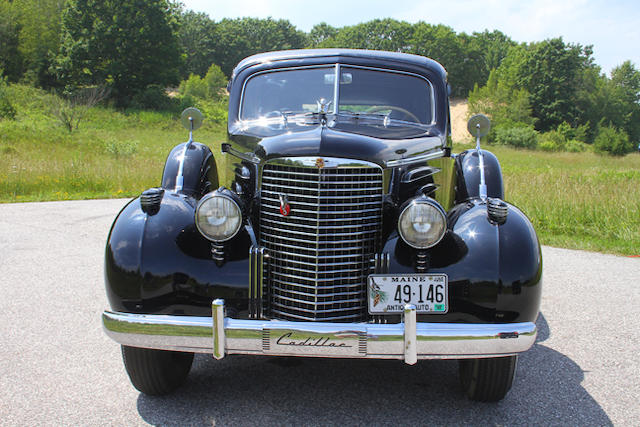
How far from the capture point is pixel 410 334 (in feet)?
7.61

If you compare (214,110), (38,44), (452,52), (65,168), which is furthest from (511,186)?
(452,52)

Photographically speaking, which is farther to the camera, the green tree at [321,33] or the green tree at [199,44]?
the green tree at [321,33]

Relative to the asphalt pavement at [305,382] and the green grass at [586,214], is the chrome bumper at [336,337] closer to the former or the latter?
the asphalt pavement at [305,382]

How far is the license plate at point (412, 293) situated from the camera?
2572 mm

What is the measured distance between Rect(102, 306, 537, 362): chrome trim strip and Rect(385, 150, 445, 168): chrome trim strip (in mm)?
973

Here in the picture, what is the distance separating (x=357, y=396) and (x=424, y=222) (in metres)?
1.12

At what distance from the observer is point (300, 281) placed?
106 inches

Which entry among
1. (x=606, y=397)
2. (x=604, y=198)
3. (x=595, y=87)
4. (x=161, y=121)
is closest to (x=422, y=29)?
(x=595, y=87)

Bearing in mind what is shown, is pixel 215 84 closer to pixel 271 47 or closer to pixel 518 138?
pixel 518 138

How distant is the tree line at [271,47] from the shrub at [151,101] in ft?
2.43

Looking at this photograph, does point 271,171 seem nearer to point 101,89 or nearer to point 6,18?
point 101,89

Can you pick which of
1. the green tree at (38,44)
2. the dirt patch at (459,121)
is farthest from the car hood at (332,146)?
the green tree at (38,44)

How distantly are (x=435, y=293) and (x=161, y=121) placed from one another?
41567 millimetres

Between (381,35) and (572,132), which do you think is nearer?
(572,132)
